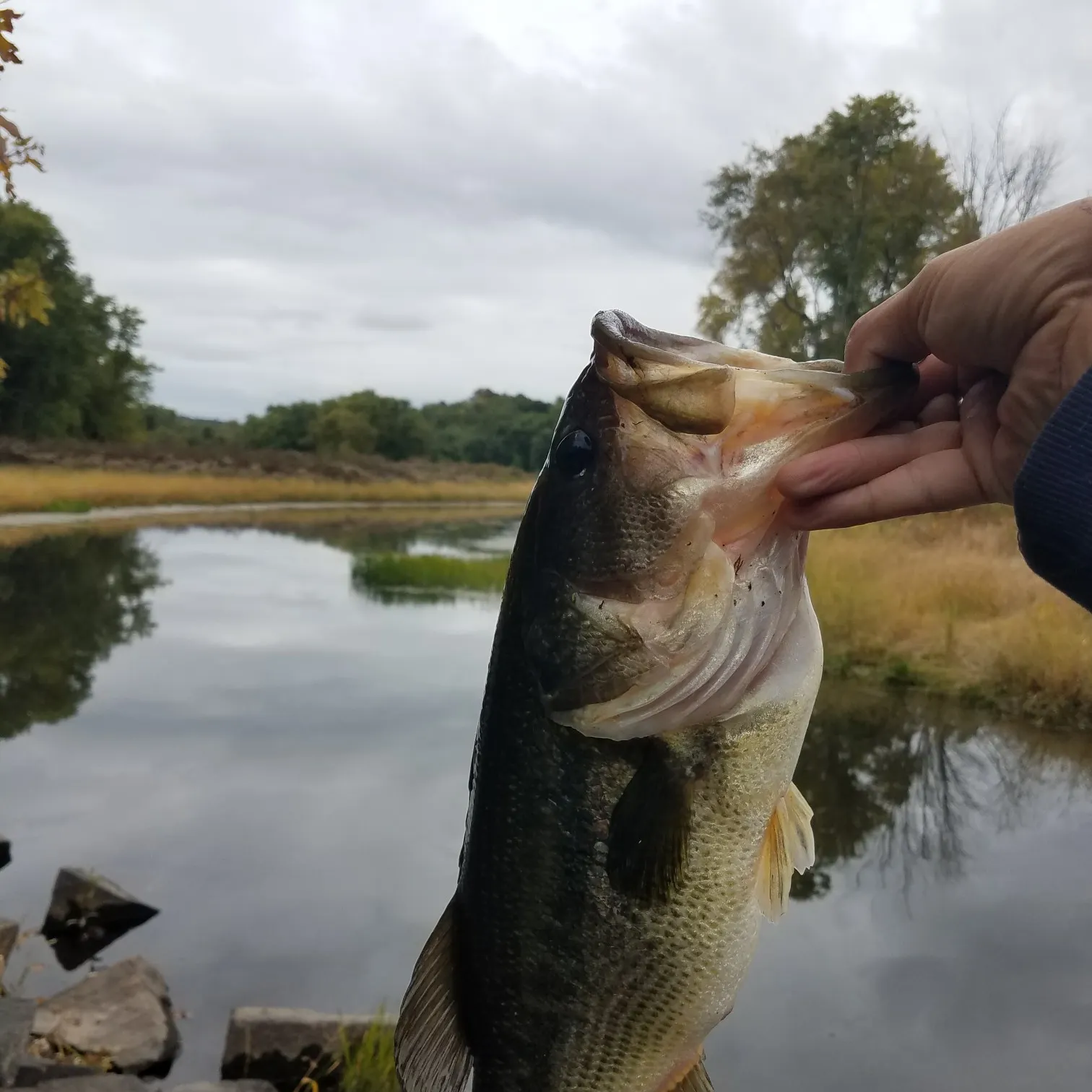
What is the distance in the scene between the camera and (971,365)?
5.77 feet

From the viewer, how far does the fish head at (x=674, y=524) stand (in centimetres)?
161

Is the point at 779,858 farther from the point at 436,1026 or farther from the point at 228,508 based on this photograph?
the point at 228,508

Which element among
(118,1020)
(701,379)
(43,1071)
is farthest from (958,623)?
(701,379)

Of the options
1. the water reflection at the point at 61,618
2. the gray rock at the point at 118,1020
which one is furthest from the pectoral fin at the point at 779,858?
the water reflection at the point at 61,618

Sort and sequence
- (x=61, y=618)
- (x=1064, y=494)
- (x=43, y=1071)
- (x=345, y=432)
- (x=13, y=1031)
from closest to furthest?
(x=1064, y=494)
(x=13, y=1031)
(x=43, y=1071)
(x=61, y=618)
(x=345, y=432)

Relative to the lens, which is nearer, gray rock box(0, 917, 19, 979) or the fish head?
the fish head

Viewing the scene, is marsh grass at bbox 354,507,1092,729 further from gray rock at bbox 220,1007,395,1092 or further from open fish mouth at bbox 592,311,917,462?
open fish mouth at bbox 592,311,917,462

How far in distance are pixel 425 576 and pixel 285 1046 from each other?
1501cm

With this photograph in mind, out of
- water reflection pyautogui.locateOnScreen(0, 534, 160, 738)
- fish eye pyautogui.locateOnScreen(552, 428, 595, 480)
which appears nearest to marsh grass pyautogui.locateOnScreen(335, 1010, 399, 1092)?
fish eye pyautogui.locateOnScreen(552, 428, 595, 480)

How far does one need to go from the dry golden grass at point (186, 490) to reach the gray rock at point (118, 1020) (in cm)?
2750

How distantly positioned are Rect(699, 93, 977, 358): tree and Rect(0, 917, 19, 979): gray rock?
1862 cm

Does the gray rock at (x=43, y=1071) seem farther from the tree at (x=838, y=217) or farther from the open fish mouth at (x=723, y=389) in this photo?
the tree at (x=838, y=217)

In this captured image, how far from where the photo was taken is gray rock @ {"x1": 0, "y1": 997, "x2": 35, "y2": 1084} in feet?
11.9

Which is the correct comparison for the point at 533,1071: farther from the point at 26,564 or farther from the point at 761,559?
the point at 26,564
